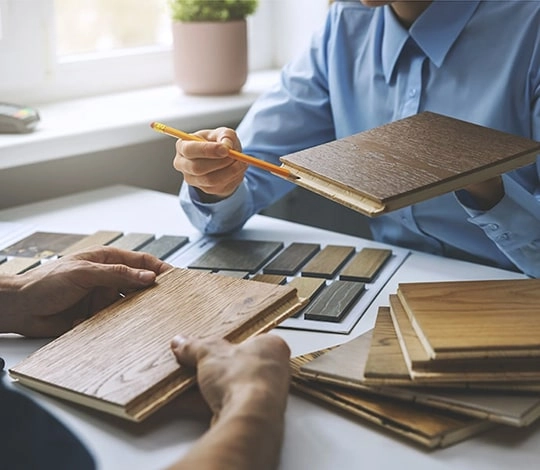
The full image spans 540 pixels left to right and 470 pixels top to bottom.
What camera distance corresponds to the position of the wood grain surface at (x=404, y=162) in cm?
96

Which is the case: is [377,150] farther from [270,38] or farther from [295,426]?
[270,38]

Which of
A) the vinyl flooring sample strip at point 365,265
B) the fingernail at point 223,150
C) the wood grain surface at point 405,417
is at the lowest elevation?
the vinyl flooring sample strip at point 365,265

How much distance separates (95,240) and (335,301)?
0.44m

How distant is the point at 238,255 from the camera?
1.34 meters

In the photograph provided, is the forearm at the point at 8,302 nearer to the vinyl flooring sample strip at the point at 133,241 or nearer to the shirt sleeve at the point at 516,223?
the vinyl flooring sample strip at the point at 133,241

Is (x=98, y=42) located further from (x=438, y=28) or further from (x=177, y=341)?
(x=177, y=341)

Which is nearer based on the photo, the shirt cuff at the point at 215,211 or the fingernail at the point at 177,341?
the fingernail at the point at 177,341

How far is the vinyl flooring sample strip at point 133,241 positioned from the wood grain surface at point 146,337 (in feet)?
0.90

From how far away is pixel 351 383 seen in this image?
35.4 inches

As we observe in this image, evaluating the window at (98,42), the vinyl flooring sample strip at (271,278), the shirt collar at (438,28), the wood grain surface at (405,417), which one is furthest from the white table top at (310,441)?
the window at (98,42)

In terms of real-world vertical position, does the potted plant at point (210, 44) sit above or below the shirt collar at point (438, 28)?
below

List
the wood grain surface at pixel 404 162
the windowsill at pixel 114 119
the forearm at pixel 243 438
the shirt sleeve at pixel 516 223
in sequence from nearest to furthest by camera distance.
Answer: the forearm at pixel 243 438, the wood grain surface at pixel 404 162, the shirt sleeve at pixel 516 223, the windowsill at pixel 114 119

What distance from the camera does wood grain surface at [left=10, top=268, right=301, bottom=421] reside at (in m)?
0.87

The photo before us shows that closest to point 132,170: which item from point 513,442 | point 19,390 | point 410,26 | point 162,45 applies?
point 162,45
